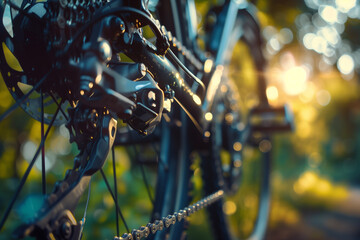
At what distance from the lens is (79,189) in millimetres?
629

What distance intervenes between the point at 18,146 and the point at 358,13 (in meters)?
5.89

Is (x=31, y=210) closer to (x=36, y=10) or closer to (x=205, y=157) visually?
(x=36, y=10)

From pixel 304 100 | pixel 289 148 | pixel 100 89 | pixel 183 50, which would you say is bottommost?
pixel 289 148

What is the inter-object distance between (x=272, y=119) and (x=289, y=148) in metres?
3.12

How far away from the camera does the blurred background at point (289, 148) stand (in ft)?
8.21

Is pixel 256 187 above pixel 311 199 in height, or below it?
above

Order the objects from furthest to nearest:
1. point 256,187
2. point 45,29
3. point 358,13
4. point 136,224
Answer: point 358,13 → point 256,187 → point 136,224 → point 45,29

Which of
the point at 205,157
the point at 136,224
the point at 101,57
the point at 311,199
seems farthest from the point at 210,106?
the point at 311,199

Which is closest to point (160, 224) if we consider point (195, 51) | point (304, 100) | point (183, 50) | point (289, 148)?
point (183, 50)

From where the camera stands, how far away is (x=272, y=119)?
2.22m

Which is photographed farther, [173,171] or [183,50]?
[173,171]

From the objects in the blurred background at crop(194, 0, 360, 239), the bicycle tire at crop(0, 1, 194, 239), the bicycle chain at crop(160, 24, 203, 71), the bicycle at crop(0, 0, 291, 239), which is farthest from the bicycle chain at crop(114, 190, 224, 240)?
the blurred background at crop(194, 0, 360, 239)

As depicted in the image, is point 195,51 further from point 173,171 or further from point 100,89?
point 100,89

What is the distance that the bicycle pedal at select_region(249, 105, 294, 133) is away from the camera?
2.14 metres
